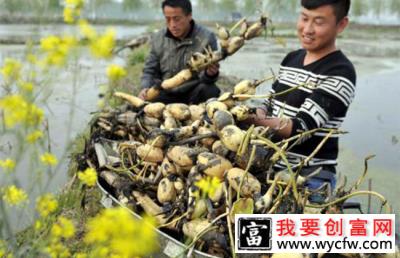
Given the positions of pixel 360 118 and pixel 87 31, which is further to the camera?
pixel 360 118

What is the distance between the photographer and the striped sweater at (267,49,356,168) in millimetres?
2377

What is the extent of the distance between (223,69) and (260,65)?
1216 millimetres

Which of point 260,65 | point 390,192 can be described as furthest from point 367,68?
point 390,192

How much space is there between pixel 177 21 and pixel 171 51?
416mm

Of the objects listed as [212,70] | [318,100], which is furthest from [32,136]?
[212,70]

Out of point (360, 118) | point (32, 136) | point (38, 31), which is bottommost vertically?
point (360, 118)

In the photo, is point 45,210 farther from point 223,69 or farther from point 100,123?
point 223,69

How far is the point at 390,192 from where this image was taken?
403 centimetres

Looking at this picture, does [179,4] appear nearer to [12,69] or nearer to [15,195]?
[12,69]

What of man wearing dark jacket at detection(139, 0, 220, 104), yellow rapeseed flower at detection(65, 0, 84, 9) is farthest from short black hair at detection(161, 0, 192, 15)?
yellow rapeseed flower at detection(65, 0, 84, 9)

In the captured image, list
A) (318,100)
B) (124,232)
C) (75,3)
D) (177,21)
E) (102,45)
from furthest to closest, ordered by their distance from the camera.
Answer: (177,21)
(318,100)
(75,3)
(102,45)
(124,232)

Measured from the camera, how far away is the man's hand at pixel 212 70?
135 inches

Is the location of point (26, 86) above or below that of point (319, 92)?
above

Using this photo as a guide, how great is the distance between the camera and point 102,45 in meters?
1.20
